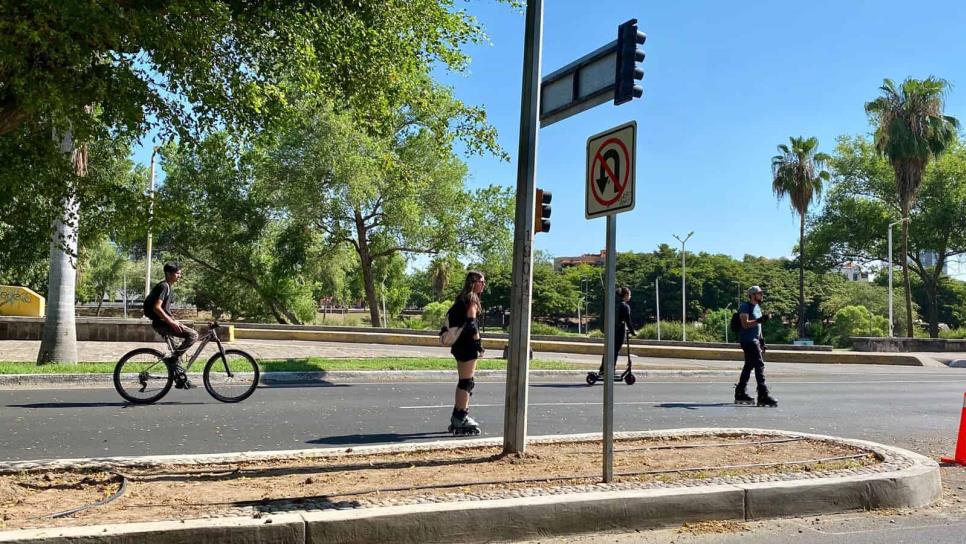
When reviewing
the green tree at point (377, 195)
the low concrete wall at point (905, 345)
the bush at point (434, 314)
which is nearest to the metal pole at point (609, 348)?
the green tree at point (377, 195)

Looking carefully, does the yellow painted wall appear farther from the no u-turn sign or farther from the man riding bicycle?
the no u-turn sign

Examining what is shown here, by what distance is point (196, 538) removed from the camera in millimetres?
3994

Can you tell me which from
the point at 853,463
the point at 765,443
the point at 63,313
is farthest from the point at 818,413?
the point at 63,313

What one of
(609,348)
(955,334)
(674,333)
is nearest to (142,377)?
(609,348)

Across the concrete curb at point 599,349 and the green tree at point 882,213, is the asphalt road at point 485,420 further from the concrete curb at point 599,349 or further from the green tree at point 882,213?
the green tree at point 882,213

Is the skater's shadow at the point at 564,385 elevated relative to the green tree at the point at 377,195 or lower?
lower

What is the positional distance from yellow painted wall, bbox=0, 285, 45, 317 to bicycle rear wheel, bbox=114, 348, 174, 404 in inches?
829

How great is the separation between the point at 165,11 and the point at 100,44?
2.02ft

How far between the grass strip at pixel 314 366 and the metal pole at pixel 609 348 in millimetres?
8170

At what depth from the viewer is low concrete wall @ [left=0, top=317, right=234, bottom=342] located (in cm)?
2120

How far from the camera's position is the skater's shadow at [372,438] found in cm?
759

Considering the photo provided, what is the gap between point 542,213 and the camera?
7320 millimetres

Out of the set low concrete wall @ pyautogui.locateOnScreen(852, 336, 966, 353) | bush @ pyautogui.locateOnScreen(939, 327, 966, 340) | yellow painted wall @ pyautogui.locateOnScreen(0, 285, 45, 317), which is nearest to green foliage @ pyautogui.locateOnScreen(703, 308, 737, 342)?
bush @ pyautogui.locateOnScreen(939, 327, 966, 340)

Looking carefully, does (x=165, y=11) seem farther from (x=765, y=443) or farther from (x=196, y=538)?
(x=765, y=443)
